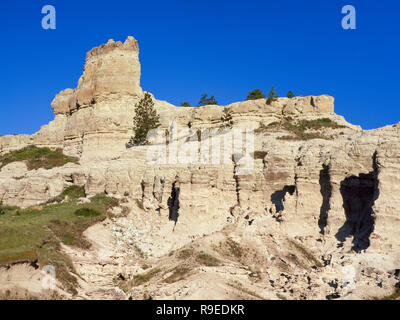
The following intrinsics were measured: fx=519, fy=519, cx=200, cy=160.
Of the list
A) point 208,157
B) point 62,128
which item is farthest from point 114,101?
point 208,157

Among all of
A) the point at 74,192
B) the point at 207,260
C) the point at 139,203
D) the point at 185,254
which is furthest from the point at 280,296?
the point at 74,192

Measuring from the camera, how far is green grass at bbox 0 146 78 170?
48875 millimetres

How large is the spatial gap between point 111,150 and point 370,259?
31.7m

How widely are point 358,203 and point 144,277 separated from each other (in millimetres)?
10553

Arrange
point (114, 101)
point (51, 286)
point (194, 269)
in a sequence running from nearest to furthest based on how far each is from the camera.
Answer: point (51, 286)
point (194, 269)
point (114, 101)

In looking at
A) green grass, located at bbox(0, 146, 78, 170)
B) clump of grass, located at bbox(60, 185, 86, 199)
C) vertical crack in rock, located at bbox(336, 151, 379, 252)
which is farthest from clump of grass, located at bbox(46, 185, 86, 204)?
vertical crack in rock, located at bbox(336, 151, 379, 252)

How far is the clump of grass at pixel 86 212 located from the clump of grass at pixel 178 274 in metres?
9.74

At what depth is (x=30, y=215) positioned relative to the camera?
1234 inches

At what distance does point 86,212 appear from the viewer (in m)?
30.7

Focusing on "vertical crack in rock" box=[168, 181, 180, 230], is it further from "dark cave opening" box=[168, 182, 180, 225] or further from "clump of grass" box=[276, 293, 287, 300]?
"clump of grass" box=[276, 293, 287, 300]

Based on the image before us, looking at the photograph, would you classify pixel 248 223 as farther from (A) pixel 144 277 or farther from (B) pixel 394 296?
(B) pixel 394 296

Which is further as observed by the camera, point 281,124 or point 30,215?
point 281,124

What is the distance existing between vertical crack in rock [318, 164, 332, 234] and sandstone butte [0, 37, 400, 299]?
5 centimetres
